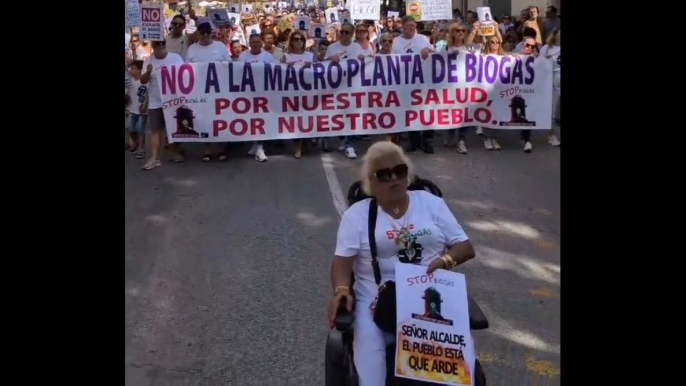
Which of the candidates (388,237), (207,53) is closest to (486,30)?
(207,53)

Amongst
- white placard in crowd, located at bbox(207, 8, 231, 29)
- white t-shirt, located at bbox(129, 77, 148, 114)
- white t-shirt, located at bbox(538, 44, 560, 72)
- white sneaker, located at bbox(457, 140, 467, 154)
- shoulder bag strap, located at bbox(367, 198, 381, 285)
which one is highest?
white placard in crowd, located at bbox(207, 8, 231, 29)

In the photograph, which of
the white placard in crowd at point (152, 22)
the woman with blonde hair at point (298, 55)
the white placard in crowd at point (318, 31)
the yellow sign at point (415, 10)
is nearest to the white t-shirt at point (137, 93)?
the white placard in crowd at point (152, 22)

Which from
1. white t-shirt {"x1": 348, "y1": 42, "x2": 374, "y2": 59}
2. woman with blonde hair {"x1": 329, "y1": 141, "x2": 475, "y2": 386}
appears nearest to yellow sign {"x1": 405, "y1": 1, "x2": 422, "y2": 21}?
white t-shirt {"x1": 348, "y1": 42, "x2": 374, "y2": 59}

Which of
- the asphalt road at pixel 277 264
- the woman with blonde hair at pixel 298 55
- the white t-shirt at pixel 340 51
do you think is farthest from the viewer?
the white t-shirt at pixel 340 51

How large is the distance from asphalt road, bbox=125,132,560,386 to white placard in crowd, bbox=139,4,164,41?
1709 mm

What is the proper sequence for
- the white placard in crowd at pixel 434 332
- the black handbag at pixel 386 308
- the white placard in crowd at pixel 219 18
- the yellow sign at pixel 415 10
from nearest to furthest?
the white placard in crowd at pixel 434 332
the black handbag at pixel 386 308
the yellow sign at pixel 415 10
the white placard in crowd at pixel 219 18

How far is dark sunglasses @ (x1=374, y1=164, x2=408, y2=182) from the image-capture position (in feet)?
12.5

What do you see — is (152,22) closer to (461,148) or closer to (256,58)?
(256,58)

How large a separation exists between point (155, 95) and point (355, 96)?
8.69 feet

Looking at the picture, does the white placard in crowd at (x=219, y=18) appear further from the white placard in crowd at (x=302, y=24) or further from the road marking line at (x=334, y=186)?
the road marking line at (x=334, y=186)

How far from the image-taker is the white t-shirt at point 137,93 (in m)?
10.9

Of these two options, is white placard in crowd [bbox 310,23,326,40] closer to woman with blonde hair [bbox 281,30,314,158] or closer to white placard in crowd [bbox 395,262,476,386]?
woman with blonde hair [bbox 281,30,314,158]

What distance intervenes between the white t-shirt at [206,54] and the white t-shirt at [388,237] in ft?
25.2

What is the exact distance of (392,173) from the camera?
3.83m
